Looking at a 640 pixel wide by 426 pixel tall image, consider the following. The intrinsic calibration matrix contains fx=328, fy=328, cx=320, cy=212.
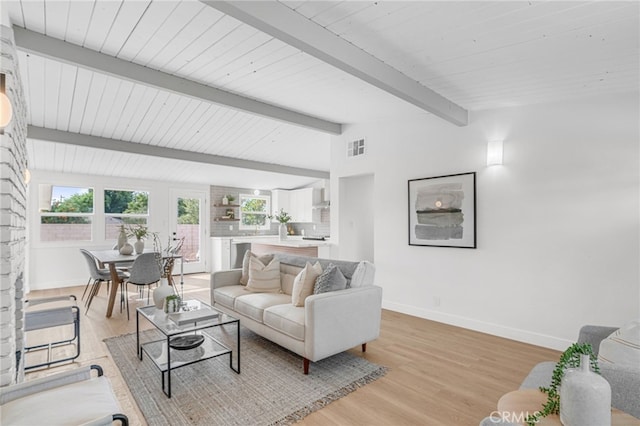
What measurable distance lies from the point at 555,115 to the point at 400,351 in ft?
9.13

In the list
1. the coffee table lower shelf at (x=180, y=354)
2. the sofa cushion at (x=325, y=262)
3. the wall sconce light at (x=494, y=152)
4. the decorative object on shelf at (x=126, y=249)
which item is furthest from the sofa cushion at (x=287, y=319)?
the decorative object on shelf at (x=126, y=249)

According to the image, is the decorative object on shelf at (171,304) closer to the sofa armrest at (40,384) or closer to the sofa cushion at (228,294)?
the sofa cushion at (228,294)

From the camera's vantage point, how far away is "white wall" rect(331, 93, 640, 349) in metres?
2.92

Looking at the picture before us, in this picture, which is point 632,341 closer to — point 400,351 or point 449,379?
point 449,379

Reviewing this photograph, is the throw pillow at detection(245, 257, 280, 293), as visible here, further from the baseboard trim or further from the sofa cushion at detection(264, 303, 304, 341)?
the baseboard trim

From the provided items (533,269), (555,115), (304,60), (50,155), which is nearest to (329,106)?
(304,60)

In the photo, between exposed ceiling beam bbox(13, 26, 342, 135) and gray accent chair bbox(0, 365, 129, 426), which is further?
exposed ceiling beam bbox(13, 26, 342, 135)

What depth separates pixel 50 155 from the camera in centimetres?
537

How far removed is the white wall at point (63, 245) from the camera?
5961 mm

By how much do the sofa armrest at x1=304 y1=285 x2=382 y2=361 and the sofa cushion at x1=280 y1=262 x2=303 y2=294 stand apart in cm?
100

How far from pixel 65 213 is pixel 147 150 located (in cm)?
258

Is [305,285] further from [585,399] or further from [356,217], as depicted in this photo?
[356,217]

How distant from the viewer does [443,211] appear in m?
4.04

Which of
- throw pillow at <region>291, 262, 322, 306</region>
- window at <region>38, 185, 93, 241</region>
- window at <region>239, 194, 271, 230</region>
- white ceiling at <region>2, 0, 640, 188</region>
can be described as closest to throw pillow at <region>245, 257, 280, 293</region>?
throw pillow at <region>291, 262, 322, 306</region>
